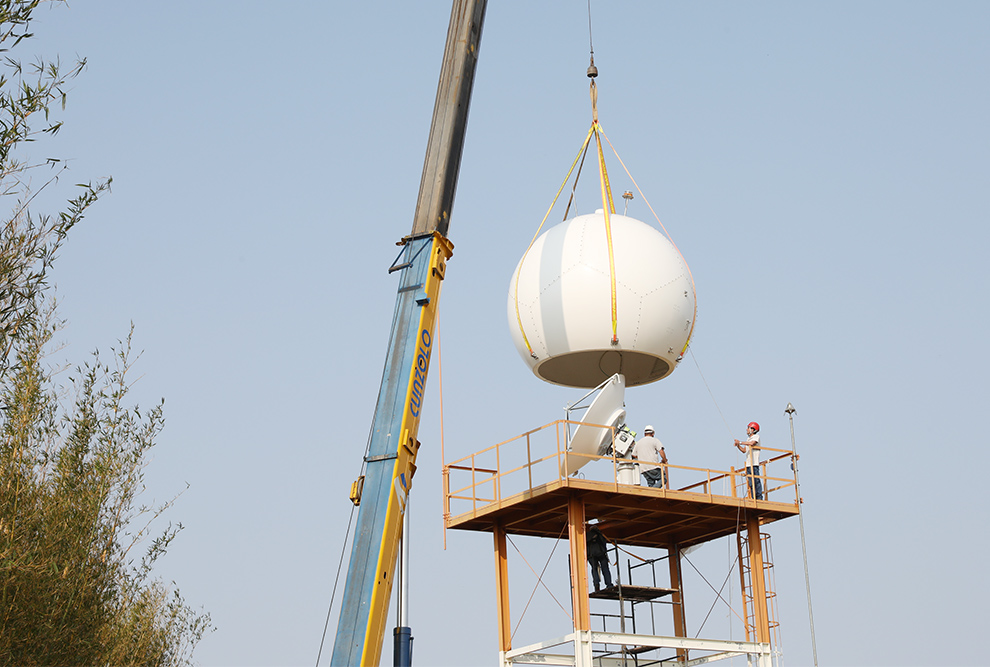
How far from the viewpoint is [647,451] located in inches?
966

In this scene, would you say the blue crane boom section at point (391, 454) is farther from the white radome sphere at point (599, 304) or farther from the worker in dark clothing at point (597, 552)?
the worker in dark clothing at point (597, 552)

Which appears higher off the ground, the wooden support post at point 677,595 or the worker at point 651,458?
the worker at point 651,458

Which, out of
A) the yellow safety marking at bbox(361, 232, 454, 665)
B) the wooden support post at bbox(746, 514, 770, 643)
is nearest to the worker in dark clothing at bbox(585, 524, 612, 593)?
the wooden support post at bbox(746, 514, 770, 643)

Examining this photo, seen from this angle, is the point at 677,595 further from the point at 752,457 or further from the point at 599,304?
the point at 599,304

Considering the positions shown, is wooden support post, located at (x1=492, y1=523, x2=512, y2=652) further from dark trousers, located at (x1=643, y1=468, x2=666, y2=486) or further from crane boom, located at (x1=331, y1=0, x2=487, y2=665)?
crane boom, located at (x1=331, y1=0, x2=487, y2=665)

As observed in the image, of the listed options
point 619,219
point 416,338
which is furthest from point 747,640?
point 416,338

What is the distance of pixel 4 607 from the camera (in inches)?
536

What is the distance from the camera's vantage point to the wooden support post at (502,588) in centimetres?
2428

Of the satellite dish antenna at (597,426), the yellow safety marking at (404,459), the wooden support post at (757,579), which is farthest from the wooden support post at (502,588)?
the yellow safety marking at (404,459)

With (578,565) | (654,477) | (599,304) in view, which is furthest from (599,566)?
(599,304)

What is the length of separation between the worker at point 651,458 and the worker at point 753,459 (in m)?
1.85

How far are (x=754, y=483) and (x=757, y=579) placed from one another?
6.22 feet

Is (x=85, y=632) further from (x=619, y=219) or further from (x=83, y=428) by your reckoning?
(x=619, y=219)

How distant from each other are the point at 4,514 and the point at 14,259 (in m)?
3.49
